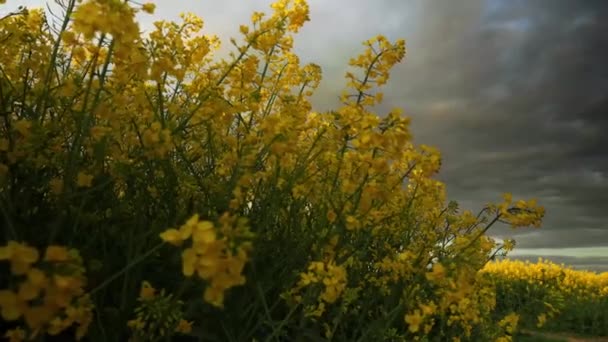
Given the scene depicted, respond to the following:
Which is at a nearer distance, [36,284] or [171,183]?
[36,284]

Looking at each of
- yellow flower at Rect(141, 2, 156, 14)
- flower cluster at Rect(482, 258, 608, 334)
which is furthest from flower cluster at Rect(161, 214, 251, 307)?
flower cluster at Rect(482, 258, 608, 334)

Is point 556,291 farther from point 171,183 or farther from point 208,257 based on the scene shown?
point 208,257

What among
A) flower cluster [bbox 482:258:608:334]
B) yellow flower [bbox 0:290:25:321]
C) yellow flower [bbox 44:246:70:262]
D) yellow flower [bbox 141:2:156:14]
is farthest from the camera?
flower cluster [bbox 482:258:608:334]

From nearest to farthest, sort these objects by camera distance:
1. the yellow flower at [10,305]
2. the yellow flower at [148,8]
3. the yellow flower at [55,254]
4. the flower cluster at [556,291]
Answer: the yellow flower at [10,305], the yellow flower at [55,254], the yellow flower at [148,8], the flower cluster at [556,291]

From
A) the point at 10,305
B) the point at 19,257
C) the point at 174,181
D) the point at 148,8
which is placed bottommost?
the point at 10,305

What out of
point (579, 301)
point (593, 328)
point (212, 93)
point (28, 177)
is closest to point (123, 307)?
point (28, 177)

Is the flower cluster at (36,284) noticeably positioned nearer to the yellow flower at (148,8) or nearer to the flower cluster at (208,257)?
the flower cluster at (208,257)

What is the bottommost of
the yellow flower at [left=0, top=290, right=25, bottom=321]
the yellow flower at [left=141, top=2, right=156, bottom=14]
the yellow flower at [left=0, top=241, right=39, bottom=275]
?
the yellow flower at [left=0, top=290, right=25, bottom=321]

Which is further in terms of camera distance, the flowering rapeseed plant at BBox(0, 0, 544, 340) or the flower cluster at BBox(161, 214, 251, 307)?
the flowering rapeseed plant at BBox(0, 0, 544, 340)

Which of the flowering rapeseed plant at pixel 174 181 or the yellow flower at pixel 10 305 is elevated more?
the flowering rapeseed plant at pixel 174 181

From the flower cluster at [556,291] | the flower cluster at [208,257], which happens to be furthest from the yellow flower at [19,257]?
the flower cluster at [556,291]

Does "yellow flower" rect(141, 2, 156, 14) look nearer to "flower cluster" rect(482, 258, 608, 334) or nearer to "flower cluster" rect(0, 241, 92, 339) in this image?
"flower cluster" rect(0, 241, 92, 339)

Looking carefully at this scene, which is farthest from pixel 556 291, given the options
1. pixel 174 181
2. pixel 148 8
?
pixel 148 8

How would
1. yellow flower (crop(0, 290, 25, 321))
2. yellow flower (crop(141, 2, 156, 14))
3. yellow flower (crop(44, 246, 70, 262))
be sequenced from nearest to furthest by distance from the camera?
1. yellow flower (crop(0, 290, 25, 321))
2. yellow flower (crop(44, 246, 70, 262))
3. yellow flower (crop(141, 2, 156, 14))
